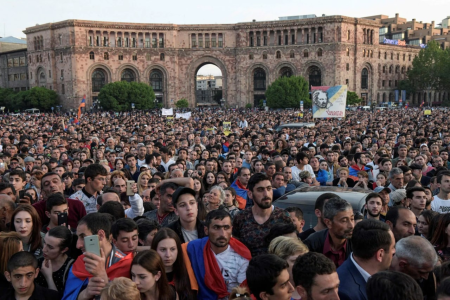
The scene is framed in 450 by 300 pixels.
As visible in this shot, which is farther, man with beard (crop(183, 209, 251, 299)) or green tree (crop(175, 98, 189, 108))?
green tree (crop(175, 98, 189, 108))

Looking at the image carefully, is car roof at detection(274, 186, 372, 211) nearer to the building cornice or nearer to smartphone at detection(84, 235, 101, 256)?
smartphone at detection(84, 235, 101, 256)

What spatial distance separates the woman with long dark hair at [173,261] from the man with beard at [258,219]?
101 centimetres

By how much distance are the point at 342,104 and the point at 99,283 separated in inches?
824

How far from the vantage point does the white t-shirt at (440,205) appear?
794 centimetres

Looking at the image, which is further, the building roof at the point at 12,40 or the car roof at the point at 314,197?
the building roof at the point at 12,40

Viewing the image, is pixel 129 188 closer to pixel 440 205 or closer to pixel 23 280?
pixel 23 280

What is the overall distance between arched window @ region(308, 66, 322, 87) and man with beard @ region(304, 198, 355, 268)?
69477 mm

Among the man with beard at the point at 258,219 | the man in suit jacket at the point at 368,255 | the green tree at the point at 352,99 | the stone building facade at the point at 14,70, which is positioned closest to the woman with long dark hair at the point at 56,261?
the man with beard at the point at 258,219

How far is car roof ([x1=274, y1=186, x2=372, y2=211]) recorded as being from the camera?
737 centimetres

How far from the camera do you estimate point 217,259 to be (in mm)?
4961

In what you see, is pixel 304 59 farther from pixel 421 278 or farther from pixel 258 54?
pixel 421 278

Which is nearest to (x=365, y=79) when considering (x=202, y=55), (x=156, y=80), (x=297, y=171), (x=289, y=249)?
(x=202, y=55)

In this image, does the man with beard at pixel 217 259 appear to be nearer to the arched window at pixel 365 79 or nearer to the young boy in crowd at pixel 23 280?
the young boy in crowd at pixel 23 280

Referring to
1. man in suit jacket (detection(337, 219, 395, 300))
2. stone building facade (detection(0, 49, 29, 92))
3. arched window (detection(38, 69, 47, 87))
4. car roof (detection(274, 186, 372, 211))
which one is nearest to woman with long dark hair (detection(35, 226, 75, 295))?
man in suit jacket (detection(337, 219, 395, 300))
